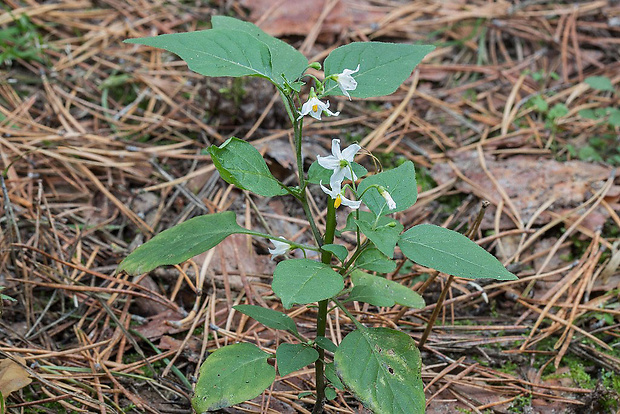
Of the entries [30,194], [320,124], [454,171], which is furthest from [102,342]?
[454,171]

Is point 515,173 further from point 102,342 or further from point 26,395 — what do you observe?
point 26,395

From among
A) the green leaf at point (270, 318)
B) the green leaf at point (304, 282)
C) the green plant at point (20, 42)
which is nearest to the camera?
the green leaf at point (304, 282)

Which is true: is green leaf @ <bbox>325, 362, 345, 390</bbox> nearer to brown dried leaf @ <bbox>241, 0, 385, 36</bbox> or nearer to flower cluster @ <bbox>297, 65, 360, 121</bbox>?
flower cluster @ <bbox>297, 65, 360, 121</bbox>

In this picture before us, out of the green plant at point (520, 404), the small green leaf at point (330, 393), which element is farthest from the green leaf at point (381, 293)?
the green plant at point (520, 404)

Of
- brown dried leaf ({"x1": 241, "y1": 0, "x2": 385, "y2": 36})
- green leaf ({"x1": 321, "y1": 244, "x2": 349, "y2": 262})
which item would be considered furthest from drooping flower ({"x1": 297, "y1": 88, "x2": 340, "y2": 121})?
brown dried leaf ({"x1": 241, "y1": 0, "x2": 385, "y2": 36})

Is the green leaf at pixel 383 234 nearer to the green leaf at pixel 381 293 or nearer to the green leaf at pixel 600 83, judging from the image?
the green leaf at pixel 381 293
